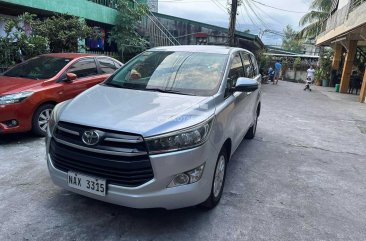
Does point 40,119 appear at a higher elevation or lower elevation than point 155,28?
lower

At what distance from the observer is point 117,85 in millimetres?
3895

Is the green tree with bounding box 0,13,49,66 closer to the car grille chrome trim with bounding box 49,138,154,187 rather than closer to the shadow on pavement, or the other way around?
the shadow on pavement

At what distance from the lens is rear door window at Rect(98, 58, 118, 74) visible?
6984 millimetres

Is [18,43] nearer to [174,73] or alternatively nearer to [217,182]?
[174,73]

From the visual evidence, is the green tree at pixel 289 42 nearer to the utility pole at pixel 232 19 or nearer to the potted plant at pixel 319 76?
the potted plant at pixel 319 76

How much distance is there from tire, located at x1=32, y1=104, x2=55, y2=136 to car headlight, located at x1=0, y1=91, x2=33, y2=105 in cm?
35

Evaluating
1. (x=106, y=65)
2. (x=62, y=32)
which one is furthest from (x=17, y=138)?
(x=62, y=32)

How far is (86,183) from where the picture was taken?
2.81 metres

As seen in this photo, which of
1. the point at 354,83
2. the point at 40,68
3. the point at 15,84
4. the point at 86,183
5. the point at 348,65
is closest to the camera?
the point at 86,183

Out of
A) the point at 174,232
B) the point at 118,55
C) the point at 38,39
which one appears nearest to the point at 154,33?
the point at 118,55

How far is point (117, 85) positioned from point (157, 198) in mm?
1729

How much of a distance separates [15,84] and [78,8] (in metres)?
7.83

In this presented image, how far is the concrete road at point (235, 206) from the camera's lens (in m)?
2.99

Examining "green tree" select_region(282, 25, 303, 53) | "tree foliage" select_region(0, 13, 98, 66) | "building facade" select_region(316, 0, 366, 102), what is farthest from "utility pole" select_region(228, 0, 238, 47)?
"green tree" select_region(282, 25, 303, 53)
